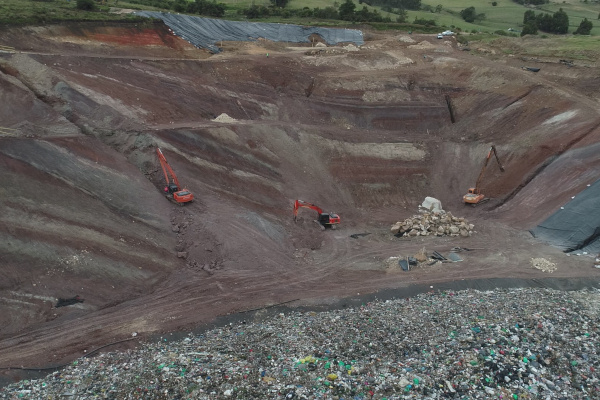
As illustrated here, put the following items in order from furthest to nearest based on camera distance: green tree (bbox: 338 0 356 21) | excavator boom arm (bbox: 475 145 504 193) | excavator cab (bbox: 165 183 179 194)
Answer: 1. green tree (bbox: 338 0 356 21)
2. excavator boom arm (bbox: 475 145 504 193)
3. excavator cab (bbox: 165 183 179 194)

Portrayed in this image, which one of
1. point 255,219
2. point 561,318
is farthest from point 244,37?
point 561,318

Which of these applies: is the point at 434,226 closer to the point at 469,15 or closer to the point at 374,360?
the point at 374,360

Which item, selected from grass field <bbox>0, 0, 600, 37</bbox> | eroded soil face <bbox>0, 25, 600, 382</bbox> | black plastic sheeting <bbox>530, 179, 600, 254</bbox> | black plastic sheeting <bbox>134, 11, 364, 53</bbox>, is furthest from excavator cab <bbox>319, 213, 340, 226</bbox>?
grass field <bbox>0, 0, 600, 37</bbox>

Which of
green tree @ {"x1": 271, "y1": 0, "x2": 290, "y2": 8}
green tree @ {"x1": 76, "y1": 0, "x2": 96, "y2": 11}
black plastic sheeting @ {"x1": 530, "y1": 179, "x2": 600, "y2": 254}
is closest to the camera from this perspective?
black plastic sheeting @ {"x1": 530, "y1": 179, "x2": 600, "y2": 254}

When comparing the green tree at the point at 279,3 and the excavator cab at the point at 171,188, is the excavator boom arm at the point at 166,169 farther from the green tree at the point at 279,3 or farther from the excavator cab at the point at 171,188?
the green tree at the point at 279,3

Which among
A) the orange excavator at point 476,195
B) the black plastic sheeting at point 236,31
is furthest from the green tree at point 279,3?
the orange excavator at point 476,195

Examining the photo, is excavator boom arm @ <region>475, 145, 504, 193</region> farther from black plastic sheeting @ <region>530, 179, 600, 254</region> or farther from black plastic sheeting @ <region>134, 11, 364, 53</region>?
black plastic sheeting @ <region>134, 11, 364, 53</region>

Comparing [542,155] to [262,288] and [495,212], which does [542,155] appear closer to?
[495,212]
